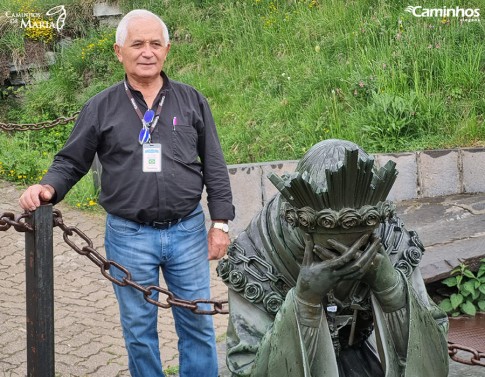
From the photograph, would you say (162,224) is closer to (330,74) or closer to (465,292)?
(465,292)

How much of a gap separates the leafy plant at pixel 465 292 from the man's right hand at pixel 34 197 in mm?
3028

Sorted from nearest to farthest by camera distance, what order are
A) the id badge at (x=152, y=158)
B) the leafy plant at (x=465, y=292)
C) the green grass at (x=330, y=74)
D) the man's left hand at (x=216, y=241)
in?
1. the id badge at (x=152, y=158)
2. the man's left hand at (x=216, y=241)
3. the leafy plant at (x=465, y=292)
4. the green grass at (x=330, y=74)

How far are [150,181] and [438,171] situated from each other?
12.4ft

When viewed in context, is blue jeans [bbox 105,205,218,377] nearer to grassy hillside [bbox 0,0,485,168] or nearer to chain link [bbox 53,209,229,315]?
chain link [bbox 53,209,229,315]

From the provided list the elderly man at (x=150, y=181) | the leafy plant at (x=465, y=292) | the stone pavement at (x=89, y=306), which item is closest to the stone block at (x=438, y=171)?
the stone pavement at (x=89, y=306)

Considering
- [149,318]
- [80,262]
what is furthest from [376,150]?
[149,318]

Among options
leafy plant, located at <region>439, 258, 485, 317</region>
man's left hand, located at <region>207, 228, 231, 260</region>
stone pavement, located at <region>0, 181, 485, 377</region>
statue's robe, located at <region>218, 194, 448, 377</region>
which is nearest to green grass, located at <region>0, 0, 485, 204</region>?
stone pavement, located at <region>0, 181, 485, 377</region>

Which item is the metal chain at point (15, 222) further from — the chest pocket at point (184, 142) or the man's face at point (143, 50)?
the man's face at point (143, 50)

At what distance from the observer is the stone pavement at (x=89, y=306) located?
5.18 m

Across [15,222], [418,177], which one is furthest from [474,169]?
[15,222]

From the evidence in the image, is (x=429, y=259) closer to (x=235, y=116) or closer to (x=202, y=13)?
(x=235, y=116)

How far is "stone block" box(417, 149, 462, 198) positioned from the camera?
7035mm

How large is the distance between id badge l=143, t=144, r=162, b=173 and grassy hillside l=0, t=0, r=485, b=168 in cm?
373

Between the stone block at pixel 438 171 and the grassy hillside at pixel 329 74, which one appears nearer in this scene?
the stone block at pixel 438 171
